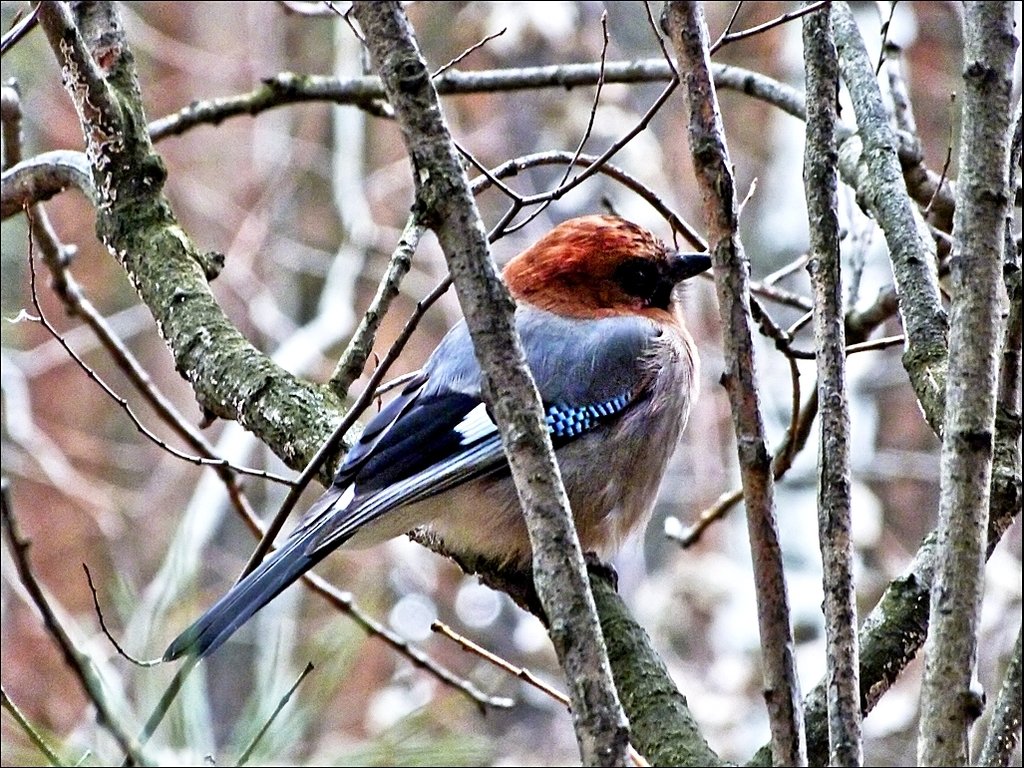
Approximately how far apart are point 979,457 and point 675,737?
757 millimetres

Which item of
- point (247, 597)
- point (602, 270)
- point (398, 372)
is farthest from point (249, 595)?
point (398, 372)

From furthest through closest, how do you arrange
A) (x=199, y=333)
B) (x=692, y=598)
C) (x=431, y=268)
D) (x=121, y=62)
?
(x=431, y=268)
(x=692, y=598)
(x=121, y=62)
(x=199, y=333)

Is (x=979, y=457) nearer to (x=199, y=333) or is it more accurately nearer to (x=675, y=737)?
(x=675, y=737)

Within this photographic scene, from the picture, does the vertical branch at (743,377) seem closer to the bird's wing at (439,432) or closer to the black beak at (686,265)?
the bird's wing at (439,432)

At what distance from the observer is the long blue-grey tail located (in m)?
2.53

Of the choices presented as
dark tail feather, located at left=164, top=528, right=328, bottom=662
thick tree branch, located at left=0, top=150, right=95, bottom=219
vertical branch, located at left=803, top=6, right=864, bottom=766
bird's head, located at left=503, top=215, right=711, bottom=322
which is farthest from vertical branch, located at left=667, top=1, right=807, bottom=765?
bird's head, located at left=503, top=215, right=711, bottom=322

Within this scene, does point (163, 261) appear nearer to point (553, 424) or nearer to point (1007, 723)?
point (553, 424)

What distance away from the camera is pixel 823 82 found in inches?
80.8

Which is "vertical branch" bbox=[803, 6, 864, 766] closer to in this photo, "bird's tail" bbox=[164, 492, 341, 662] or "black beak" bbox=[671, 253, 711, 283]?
"bird's tail" bbox=[164, 492, 341, 662]

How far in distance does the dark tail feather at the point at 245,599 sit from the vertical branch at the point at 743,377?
123 centimetres

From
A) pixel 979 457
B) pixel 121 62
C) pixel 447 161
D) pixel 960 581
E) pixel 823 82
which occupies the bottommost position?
pixel 960 581

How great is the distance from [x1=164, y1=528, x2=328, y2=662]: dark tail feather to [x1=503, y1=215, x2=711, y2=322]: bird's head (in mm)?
1245

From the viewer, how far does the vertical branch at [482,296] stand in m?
1.62

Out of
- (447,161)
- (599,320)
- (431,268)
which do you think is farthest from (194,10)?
(447,161)
